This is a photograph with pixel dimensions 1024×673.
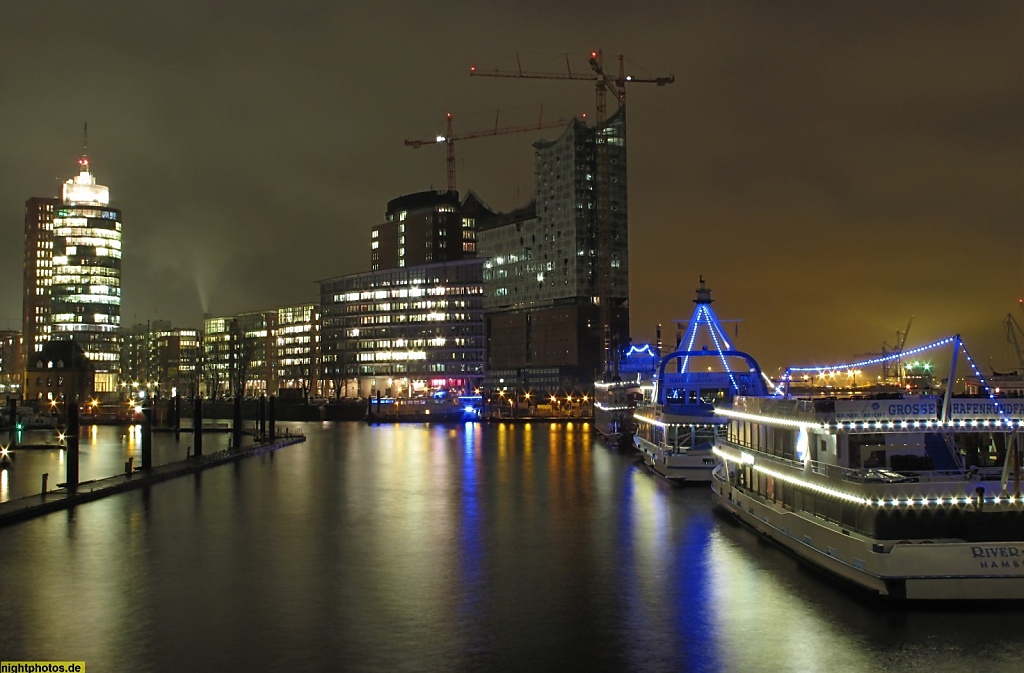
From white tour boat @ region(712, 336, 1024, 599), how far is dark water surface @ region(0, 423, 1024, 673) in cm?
96

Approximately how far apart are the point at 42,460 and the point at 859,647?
72.3 m

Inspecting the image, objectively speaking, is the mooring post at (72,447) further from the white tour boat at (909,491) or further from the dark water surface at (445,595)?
the white tour boat at (909,491)

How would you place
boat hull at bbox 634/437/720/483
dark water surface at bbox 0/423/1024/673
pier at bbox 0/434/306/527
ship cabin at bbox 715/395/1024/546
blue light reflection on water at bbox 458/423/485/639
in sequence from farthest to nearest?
boat hull at bbox 634/437/720/483
pier at bbox 0/434/306/527
blue light reflection on water at bbox 458/423/485/639
ship cabin at bbox 715/395/1024/546
dark water surface at bbox 0/423/1024/673

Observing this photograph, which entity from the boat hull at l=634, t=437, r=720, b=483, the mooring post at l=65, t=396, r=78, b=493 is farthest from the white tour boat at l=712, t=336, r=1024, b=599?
the mooring post at l=65, t=396, r=78, b=493

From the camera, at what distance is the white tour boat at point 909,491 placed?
2252cm

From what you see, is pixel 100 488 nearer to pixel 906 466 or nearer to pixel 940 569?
pixel 906 466

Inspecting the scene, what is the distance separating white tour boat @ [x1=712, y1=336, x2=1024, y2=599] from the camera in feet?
73.9

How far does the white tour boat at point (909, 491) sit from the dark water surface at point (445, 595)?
961 mm

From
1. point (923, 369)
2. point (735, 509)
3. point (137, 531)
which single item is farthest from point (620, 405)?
point (137, 531)

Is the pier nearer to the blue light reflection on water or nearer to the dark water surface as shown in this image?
the dark water surface

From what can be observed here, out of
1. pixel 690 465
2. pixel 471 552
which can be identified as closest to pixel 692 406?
pixel 690 465

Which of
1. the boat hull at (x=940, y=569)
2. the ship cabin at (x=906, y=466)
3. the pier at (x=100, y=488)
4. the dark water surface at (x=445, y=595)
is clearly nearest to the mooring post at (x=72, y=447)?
the pier at (x=100, y=488)

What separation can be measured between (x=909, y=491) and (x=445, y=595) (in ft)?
41.4

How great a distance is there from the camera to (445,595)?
27.0m
